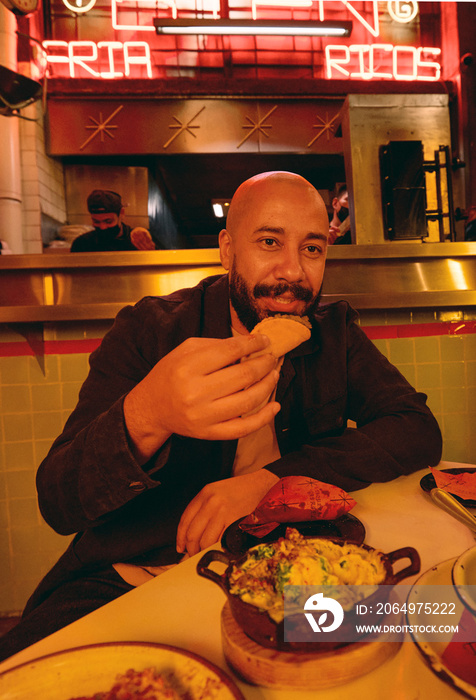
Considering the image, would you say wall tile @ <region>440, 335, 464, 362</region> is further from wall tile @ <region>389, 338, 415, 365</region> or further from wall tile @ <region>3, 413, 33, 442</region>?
wall tile @ <region>3, 413, 33, 442</region>

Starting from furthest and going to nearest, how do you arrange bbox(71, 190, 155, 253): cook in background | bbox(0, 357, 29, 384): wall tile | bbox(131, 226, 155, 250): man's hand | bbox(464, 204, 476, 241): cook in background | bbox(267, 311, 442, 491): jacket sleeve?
bbox(71, 190, 155, 253): cook in background, bbox(131, 226, 155, 250): man's hand, bbox(464, 204, 476, 241): cook in background, bbox(0, 357, 29, 384): wall tile, bbox(267, 311, 442, 491): jacket sleeve

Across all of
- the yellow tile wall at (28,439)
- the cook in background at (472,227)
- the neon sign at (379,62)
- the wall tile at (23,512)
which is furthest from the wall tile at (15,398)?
the neon sign at (379,62)

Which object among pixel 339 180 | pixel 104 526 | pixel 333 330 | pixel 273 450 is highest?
pixel 339 180

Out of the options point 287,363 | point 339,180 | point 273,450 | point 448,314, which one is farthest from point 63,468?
point 339,180

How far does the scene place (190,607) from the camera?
703 mm

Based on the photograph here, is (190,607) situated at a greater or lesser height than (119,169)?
lesser

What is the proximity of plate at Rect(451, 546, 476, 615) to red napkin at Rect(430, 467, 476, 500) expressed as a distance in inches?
18.9

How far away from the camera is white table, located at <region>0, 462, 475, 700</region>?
1.73ft

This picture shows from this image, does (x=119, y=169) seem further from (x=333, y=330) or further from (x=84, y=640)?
(x=84, y=640)

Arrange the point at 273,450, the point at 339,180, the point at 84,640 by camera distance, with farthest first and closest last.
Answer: the point at 339,180, the point at 273,450, the point at 84,640

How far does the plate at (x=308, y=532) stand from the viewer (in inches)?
33.2

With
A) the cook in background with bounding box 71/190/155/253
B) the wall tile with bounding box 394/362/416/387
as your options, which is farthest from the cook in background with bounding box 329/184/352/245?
the cook in background with bounding box 71/190/155/253

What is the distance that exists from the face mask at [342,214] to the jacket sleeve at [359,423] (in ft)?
9.07

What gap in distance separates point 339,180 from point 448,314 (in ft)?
14.1
